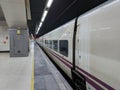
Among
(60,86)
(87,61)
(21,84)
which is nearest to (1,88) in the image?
(21,84)

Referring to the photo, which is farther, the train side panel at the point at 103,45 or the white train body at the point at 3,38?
the white train body at the point at 3,38

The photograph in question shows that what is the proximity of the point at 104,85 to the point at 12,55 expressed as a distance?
9.82 metres

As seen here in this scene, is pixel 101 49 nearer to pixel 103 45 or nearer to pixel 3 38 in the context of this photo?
pixel 103 45

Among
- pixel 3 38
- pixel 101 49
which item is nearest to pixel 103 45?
pixel 101 49

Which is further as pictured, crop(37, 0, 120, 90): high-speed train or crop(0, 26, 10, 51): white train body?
crop(0, 26, 10, 51): white train body

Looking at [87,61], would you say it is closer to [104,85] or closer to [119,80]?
[104,85]

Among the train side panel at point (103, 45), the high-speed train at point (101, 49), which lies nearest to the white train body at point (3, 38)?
the high-speed train at point (101, 49)

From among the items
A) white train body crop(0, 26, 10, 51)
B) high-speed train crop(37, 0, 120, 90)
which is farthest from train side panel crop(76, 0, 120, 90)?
white train body crop(0, 26, 10, 51)

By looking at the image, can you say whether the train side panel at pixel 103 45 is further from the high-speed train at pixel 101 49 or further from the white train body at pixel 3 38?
the white train body at pixel 3 38

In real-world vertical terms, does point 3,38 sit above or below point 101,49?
above

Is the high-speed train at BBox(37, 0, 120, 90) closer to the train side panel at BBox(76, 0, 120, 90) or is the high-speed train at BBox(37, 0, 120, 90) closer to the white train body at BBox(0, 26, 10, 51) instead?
the train side panel at BBox(76, 0, 120, 90)

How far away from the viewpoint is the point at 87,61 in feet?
10.7

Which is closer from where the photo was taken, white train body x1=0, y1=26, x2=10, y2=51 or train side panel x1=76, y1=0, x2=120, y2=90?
train side panel x1=76, y1=0, x2=120, y2=90

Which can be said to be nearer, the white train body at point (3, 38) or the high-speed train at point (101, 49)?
the high-speed train at point (101, 49)
